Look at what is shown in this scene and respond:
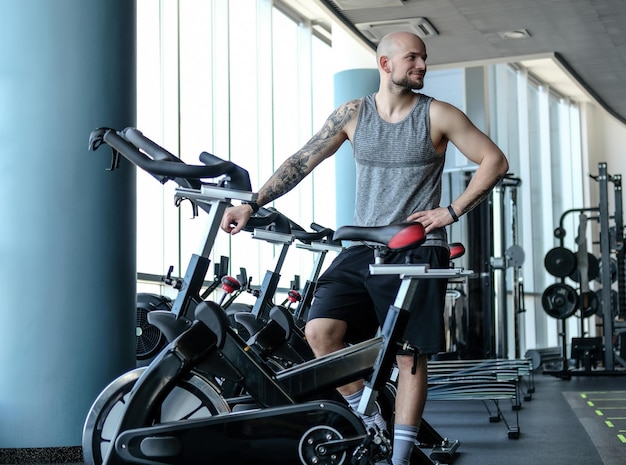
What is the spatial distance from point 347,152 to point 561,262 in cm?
270

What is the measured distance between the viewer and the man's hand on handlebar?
2.53m

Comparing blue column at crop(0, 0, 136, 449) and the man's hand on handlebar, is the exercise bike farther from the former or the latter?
blue column at crop(0, 0, 136, 449)

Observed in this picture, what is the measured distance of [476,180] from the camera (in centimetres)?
270

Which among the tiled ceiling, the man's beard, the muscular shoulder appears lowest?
the muscular shoulder

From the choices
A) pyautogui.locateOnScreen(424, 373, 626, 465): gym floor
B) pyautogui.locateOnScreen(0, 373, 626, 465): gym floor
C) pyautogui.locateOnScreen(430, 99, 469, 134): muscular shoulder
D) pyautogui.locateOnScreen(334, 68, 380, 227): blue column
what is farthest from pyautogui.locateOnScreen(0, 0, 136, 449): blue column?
pyautogui.locateOnScreen(334, 68, 380, 227): blue column

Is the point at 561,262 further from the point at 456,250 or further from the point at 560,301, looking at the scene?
the point at 456,250

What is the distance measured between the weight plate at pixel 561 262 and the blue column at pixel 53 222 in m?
6.46

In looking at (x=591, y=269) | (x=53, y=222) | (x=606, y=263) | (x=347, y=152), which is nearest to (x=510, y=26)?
(x=347, y=152)

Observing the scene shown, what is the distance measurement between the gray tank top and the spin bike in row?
1.11 feet

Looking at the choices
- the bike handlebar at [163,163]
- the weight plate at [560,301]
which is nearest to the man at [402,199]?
the bike handlebar at [163,163]

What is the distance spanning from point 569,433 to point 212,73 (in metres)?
3.97

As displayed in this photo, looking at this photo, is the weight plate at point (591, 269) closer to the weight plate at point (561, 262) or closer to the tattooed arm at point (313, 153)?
the weight plate at point (561, 262)

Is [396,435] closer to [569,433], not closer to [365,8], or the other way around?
[569,433]

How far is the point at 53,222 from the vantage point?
3.96 meters
